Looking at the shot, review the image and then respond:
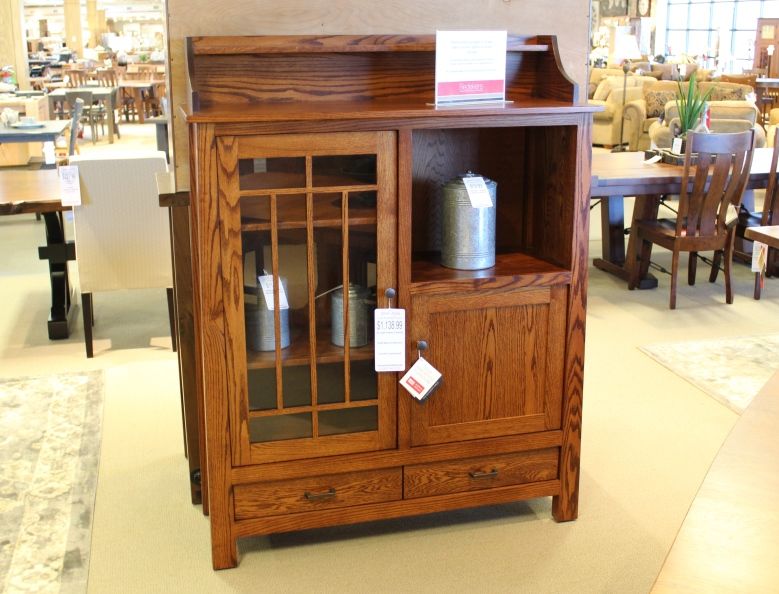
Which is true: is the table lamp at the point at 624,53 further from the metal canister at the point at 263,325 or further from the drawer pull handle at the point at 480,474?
the metal canister at the point at 263,325

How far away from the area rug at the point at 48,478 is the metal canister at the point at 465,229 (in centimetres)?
134

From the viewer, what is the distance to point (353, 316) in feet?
8.22

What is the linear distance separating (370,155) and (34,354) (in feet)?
8.55

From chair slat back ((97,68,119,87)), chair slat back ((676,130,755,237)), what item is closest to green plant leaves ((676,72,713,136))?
chair slat back ((676,130,755,237))

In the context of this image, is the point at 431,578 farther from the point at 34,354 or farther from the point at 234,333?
the point at 34,354

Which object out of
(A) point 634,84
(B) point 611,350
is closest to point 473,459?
(B) point 611,350

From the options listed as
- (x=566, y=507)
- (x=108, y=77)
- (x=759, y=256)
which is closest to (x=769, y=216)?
(x=759, y=256)

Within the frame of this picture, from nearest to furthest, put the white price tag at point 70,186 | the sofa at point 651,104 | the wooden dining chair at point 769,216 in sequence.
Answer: the white price tag at point 70,186
the wooden dining chair at point 769,216
the sofa at point 651,104

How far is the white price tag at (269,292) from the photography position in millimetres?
2418

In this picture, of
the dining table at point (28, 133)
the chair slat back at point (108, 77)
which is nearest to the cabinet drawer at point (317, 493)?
the dining table at point (28, 133)

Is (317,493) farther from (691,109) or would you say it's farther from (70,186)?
(691,109)

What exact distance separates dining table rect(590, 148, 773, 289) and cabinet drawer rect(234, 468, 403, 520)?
273cm

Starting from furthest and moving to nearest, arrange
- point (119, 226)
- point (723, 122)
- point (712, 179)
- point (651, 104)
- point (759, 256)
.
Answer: point (651, 104), point (723, 122), point (712, 179), point (119, 226), point (759, 256)

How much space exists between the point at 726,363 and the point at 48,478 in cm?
283
